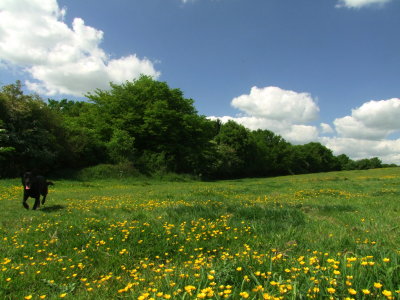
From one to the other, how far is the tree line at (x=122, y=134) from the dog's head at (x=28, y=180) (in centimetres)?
1166

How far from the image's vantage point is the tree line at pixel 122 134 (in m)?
23.0

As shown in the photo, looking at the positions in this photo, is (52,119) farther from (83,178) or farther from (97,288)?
(97,288)

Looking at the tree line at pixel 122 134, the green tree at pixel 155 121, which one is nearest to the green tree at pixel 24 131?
the tree line at pixel 122 134

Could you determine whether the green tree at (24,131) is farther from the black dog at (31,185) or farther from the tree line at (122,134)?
the black dog at (31,185)

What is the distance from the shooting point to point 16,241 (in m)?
5.25

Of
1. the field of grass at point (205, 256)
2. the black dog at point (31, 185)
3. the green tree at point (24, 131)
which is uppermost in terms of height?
the green tree at point (24, 131)

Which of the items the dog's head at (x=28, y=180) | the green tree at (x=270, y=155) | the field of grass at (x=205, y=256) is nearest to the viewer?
the field of grass at (x=205, y=256)

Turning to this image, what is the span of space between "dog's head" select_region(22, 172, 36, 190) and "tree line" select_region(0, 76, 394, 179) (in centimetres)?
1166

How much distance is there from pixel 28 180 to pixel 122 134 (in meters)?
22.6

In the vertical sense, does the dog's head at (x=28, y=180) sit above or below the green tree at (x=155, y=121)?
below

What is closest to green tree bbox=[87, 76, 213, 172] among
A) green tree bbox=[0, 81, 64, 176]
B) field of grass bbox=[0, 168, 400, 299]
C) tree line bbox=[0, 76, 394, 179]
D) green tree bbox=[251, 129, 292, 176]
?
tree line bbox=[0, 76, 394, 179]

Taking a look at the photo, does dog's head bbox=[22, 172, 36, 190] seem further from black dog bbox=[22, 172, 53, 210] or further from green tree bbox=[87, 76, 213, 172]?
green tree bbox=[87, 76, 213, 172]

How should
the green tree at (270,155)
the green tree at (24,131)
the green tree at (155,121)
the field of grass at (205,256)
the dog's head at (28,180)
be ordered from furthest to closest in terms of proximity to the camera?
the green tree at (270,155) → the green tree at (155,121) → the green tree at (24,131) → the dog's head at (28,180) → the field of grass at (205,256)

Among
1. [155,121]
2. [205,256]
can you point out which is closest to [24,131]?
[155,121]
